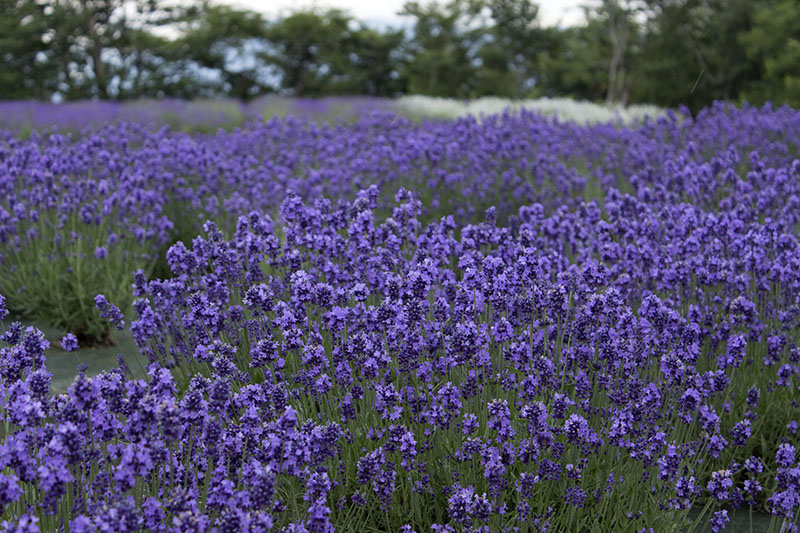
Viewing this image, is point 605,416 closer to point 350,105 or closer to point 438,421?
point 438,421

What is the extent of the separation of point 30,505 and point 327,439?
0.89 m

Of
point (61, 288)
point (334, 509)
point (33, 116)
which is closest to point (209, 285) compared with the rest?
point (334, 509)

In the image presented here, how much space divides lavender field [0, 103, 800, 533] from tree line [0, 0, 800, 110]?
18.6m

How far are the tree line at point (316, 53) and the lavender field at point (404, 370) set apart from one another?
18.6 metres

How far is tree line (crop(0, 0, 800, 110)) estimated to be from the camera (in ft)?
79.7

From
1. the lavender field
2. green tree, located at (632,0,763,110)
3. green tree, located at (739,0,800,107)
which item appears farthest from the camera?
green tree, located at (632,0,763,110)

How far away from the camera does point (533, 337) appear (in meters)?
3.18

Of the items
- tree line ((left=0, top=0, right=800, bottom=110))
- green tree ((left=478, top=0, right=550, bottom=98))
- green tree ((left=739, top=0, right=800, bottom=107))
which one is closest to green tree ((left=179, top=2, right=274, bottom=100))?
tree line ((left=0, top=0, right=800, bottom=110))

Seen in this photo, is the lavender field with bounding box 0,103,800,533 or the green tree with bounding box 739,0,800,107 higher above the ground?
the green tree with bounding box 739,0,800,107

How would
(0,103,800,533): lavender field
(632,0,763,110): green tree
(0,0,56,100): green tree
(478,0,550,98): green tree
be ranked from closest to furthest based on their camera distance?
1. (0,103,800,533): lavender field
2. (632,0,763,110): green tree
3. (0,0,56,100): green tree
4. (478,0,550,98): green tree

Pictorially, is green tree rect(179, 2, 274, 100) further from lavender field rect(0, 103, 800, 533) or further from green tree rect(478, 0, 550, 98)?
lavender field rect(0, 103, 800, 533)

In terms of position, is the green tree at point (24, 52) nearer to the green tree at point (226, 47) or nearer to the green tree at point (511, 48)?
the green tree at point (226, 47)

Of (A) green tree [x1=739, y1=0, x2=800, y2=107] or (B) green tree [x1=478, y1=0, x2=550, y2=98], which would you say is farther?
(B) green tree [x1=478, y1=0, x2=550, y2=98]

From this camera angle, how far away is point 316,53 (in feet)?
88.6
